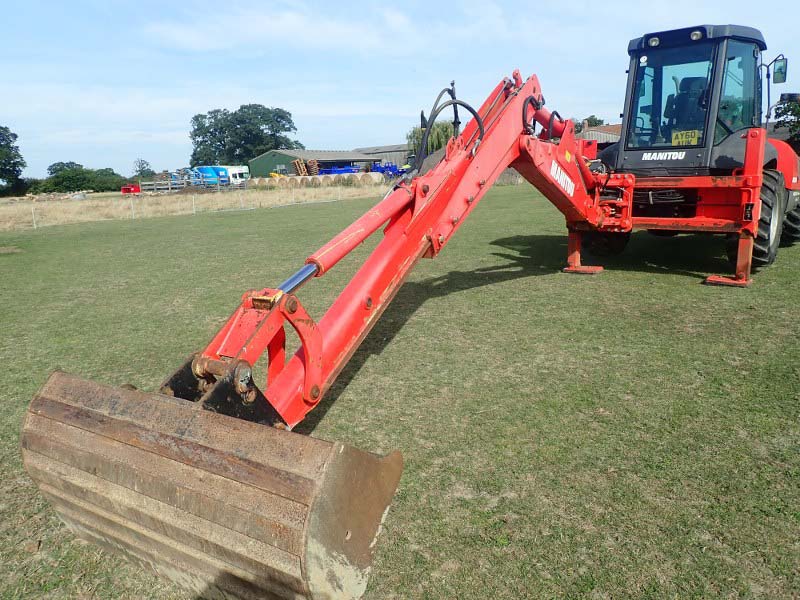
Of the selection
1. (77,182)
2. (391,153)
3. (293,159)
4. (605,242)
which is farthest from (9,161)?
(605,242)

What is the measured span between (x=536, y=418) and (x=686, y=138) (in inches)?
197

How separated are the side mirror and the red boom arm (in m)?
2.70

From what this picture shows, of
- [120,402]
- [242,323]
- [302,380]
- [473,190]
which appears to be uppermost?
[473,190]

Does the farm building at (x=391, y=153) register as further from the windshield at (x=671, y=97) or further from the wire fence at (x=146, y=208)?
the windshield at (x=671, y=97)

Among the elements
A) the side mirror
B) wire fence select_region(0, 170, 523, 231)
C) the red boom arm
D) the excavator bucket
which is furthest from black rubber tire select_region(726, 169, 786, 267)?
wire fence select_region(0, 170, 523, 231)

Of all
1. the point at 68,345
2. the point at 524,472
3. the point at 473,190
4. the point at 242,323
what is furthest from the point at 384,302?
the point at 68,345

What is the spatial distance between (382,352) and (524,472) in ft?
7.22

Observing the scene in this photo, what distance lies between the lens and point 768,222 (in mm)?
6723

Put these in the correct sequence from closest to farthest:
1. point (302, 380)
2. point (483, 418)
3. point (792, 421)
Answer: point (302, 380), point (792, 421), point (483, 418)

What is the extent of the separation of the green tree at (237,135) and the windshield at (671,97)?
98.9 m

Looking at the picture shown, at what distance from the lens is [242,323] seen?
2.79 meters

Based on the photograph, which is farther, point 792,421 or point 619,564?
point 792,421

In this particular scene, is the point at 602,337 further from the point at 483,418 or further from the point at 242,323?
the point at 242,323

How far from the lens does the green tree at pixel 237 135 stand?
10050 centimetres
